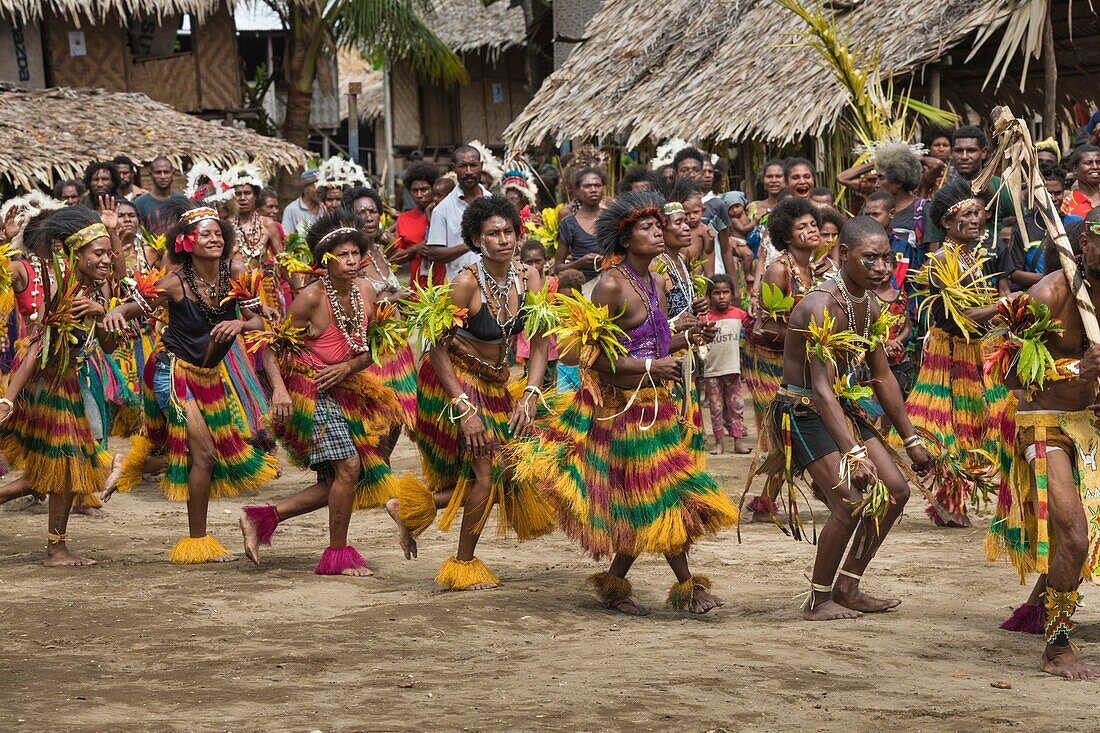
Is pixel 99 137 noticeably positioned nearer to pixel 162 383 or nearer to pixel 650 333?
pixel 162 383

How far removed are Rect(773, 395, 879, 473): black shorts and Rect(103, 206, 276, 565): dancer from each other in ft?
9.82

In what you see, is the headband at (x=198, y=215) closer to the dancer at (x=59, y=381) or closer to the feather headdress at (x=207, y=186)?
the dancer at (x=59, y=381)

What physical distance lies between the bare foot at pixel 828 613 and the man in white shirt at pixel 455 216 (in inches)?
202

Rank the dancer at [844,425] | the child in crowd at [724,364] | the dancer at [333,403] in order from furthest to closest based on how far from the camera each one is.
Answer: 1. the child in crowd at [724,364]
2. the dancer at [333,403]
3. the dancer at [844,425]

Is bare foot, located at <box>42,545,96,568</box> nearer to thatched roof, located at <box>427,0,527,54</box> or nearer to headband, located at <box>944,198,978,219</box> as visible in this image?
headband, located at <box>944,198,978,219</box>

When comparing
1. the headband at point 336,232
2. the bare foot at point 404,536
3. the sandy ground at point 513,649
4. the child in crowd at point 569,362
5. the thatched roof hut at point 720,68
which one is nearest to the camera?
the sandy ground at point 513,649

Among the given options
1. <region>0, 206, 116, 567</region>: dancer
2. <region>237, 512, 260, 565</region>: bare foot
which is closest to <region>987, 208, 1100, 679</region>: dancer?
<region>237, 512, 260, 565</region>: bare foot

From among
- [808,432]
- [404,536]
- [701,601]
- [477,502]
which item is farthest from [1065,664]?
[404,536]

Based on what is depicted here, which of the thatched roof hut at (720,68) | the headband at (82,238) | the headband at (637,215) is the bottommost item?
the headband at (637,215)

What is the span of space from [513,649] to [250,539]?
2.21 metres

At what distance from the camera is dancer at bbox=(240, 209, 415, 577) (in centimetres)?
756

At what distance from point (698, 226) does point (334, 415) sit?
4126 mm

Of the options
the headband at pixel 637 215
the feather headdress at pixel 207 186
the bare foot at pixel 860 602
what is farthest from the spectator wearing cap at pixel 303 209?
the bare foot at pixel 860 602

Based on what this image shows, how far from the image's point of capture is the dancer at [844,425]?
6266mm
